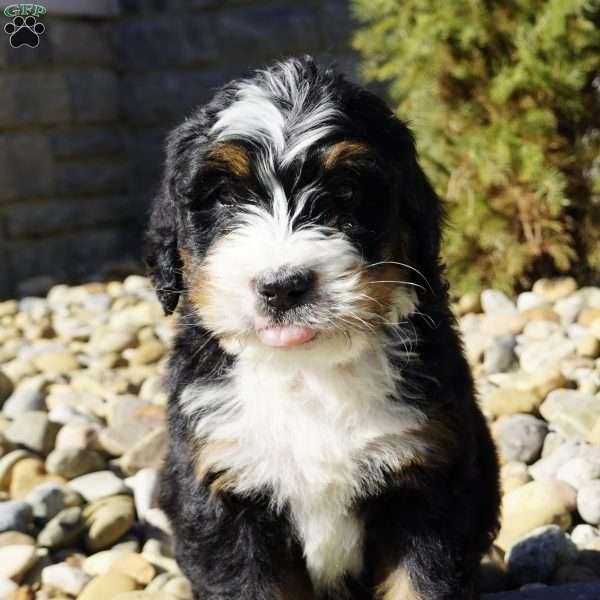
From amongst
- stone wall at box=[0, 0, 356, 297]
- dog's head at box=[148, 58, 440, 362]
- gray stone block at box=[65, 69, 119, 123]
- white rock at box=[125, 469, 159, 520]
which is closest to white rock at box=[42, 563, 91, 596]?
white rock at box=[125, 469, 159, 520]

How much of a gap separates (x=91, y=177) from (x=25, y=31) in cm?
153

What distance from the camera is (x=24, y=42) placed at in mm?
8430

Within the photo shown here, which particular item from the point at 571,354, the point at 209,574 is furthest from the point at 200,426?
the point at 571,354

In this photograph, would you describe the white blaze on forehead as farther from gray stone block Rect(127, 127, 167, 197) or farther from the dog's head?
gray stone block Rect(127, 127, 167, 197)

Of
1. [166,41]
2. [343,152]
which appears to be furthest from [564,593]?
[166,41]

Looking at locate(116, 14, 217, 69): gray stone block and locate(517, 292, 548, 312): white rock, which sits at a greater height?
locate(116, 14, 217, 69): gray stone block

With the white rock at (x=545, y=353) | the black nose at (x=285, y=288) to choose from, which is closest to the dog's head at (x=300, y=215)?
the black nose at (x=285, y=288)

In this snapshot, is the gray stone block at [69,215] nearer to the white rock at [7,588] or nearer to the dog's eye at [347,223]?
the white rock at [7,588]

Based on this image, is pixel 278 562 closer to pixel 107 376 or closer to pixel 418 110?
pixel 107 376

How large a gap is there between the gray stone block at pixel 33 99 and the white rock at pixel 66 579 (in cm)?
565

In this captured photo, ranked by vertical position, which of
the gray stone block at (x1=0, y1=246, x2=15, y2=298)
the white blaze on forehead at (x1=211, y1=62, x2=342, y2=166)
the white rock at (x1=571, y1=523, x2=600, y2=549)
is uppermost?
the white blaze on forehead at (x1=211, y1=62, x2=342, y2=166)

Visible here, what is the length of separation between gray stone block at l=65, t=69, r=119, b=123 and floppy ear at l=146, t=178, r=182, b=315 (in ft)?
20.4

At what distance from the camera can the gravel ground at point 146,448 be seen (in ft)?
12.3

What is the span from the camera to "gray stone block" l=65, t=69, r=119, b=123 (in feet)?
29.7
